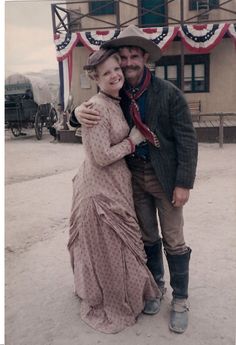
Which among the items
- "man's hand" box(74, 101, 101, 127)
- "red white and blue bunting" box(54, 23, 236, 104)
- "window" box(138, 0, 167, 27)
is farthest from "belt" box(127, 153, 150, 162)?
"window" box(138, 0, 167, 27)

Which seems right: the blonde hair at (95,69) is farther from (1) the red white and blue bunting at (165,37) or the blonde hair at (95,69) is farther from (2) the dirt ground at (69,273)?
(1) the red white and blue bunting at (165,37)

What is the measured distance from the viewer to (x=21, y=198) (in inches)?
228

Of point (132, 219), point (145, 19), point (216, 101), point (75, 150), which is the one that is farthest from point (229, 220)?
point (145, 19)

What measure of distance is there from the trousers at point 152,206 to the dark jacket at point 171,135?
0.09 meters

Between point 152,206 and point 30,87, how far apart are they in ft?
38.6

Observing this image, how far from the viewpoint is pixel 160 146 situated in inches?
96.0

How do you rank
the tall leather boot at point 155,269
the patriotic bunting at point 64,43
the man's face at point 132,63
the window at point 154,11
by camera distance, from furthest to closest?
1. the window at point 154,11
2. the patriotic bunting at point 64,43
3. the tall leather boot at point 155,269
4. the man's face at point 132,63

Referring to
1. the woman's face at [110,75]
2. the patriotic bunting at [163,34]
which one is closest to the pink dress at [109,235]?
the woman's face at [110,75]

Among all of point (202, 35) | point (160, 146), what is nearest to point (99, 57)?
point (160, 146)

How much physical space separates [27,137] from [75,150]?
158 inches

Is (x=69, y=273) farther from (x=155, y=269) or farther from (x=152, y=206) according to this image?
(x=152, y=206)

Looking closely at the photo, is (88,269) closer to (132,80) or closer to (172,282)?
(172,282)

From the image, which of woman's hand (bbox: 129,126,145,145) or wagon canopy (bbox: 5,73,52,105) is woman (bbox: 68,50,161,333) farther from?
wagon canopy (bbox: 5,73,52,105)

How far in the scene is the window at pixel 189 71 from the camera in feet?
40.0
